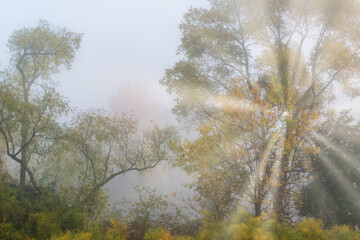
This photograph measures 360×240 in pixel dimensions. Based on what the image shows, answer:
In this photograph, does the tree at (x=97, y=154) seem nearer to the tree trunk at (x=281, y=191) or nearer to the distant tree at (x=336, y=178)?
the tree trunk at (x=281, y=191)

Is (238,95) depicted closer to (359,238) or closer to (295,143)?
(295,143)

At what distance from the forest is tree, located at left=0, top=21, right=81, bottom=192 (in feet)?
0.25

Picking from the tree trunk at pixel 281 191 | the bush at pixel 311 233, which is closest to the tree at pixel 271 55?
the tree trunk at pixel 281 191

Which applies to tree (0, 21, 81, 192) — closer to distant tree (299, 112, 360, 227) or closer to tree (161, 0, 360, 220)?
tree (161, 0, 360, 220)

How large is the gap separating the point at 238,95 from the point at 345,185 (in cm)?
864

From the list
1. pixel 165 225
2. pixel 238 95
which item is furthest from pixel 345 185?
pixel 165 225

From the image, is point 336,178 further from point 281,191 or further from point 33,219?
point 33,219

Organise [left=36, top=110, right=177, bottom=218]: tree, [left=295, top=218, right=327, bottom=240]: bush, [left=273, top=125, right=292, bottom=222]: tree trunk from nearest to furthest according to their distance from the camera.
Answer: [left=295, top=218, right=327, bottom=240]: bush < [left=273, top=125, right=292, bottom=222]: tree trunk < [left=36, top=110, right=177, bottom=218]: tree

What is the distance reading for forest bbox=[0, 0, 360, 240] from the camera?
392 inches

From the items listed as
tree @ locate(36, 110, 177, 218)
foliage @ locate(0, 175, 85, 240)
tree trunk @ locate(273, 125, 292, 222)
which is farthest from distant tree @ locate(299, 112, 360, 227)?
foliage @ locate(0, 175, 85, 240)

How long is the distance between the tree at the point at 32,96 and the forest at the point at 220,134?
75 millimetres

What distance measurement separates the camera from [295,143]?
981 centimetres

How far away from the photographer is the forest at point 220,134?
32.7ft

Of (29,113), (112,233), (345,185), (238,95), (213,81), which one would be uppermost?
(213,81)
